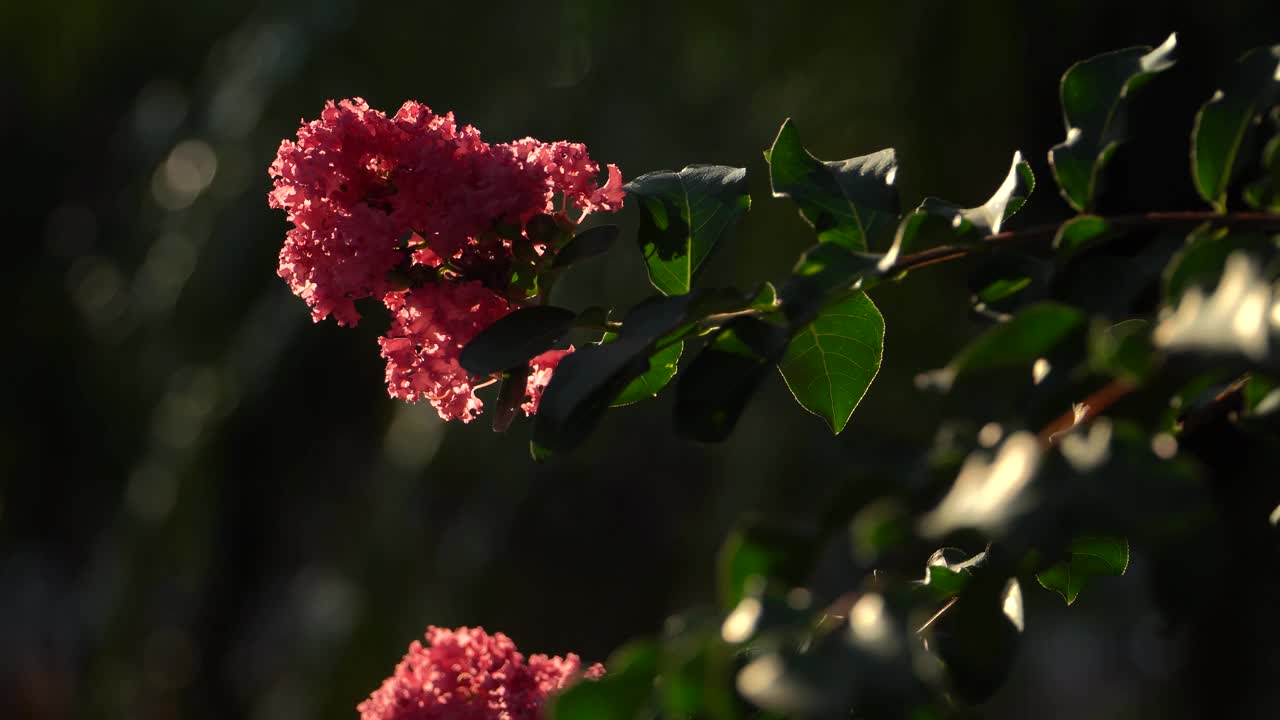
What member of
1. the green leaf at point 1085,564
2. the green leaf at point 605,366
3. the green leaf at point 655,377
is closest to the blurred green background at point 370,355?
the green leaf at point 1085,564

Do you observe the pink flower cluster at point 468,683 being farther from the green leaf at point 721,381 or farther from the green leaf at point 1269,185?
the green leaf at point 1269,185

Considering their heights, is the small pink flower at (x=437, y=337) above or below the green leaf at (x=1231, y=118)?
above

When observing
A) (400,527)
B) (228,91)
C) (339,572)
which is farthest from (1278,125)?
(228,91)

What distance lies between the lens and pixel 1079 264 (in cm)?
53

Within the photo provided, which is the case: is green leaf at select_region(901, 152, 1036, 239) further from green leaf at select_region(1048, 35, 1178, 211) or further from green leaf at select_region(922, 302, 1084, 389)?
green leaf at select_region(922, 302, 1084, 389)

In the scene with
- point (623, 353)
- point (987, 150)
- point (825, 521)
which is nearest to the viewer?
point (825, 521)

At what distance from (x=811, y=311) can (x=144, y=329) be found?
15.3ft

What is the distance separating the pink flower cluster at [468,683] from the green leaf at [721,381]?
19 centimetres

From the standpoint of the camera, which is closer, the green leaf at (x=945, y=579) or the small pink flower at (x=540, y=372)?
the green leaf at (x=945, y=579)

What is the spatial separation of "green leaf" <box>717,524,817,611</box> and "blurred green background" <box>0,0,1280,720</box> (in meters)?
2.04

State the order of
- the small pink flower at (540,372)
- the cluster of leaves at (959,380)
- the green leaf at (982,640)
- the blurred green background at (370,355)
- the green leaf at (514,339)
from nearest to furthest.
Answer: the cluster of leaves at (959,380) < the green leaf at (982,640) < the green leaf at (514,339) < the small pink flower at (540,372) < the blurred green background at (370,355)

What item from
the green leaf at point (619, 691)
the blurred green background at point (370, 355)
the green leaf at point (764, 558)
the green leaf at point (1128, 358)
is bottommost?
the green leaf at point (1128, 358)

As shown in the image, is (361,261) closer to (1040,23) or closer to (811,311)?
(811,311)

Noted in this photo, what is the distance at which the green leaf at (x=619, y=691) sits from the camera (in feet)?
1.32
